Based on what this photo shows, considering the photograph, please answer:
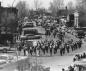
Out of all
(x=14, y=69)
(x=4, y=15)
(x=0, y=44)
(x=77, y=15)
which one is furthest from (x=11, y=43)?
(x=77, y=15)

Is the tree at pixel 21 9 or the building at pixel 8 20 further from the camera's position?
the tree at pixel 21 9

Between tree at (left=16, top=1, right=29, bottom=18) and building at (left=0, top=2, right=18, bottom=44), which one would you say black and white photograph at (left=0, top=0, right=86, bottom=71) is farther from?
tree at (left=16, top=1, right=29, bottom=18)

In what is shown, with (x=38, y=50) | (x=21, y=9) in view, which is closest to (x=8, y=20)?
(x=38, y=50)

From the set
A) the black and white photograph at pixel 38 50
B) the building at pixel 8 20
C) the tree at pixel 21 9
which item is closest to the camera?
the black and white photograph at pixel 38 50

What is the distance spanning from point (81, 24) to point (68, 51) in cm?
4232

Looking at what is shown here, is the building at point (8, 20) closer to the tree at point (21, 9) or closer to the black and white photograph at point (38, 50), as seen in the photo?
the black and white photograph at point (38, 50)

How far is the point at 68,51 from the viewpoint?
39625 mm

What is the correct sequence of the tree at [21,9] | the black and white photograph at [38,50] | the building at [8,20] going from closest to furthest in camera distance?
the black and white photograph at [38,50]
the building at [8,20]
the tree at [21,9]

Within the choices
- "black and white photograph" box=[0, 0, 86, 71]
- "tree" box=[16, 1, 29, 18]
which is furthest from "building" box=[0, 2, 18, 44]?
"tree" box=[16, 1, 29, 18]

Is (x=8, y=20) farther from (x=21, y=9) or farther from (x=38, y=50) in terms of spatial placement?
(x=21, y=9)

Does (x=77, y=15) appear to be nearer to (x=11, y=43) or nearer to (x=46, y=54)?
(x=11, y=43)

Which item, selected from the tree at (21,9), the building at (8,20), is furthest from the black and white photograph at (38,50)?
the tree at (21,9)

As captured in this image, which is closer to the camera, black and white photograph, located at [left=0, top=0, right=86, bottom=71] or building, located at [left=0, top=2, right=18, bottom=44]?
black and white photograph, located at [left=0, top=0, right=86, bottom=71]

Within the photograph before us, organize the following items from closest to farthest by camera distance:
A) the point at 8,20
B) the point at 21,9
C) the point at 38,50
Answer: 1. the point at 38,50
2. the point at 8,20
3. the point at 21,9
